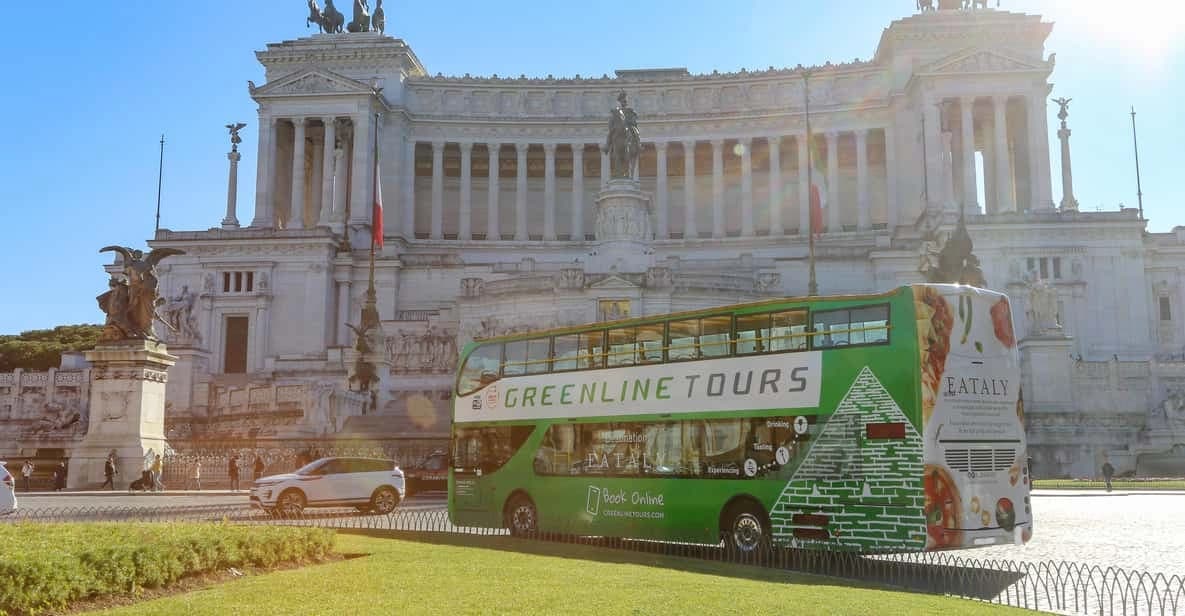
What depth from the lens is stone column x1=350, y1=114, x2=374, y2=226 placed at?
84125 millimetres

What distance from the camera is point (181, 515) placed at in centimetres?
2591

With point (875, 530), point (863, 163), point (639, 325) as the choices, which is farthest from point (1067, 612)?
point (863, 163)

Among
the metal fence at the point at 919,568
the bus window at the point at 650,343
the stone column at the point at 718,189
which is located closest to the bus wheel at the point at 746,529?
the metal fence at the point at 919,568

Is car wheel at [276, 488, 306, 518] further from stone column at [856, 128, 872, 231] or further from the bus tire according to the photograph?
stone column at [856, 128, 872, 231]

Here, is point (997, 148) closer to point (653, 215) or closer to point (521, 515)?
point (653, 215)

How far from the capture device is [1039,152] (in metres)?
80.0

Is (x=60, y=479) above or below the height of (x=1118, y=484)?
above

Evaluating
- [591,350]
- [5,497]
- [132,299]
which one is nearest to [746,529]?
[591,350]

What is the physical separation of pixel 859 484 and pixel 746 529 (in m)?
2.56

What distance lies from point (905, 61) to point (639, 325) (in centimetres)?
7137

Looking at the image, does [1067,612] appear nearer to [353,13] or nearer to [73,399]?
[73,399]

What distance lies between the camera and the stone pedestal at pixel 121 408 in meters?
34.6

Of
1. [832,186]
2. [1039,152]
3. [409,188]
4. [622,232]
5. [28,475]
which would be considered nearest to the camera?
[28,475]

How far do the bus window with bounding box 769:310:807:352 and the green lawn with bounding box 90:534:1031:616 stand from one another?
4004mm
